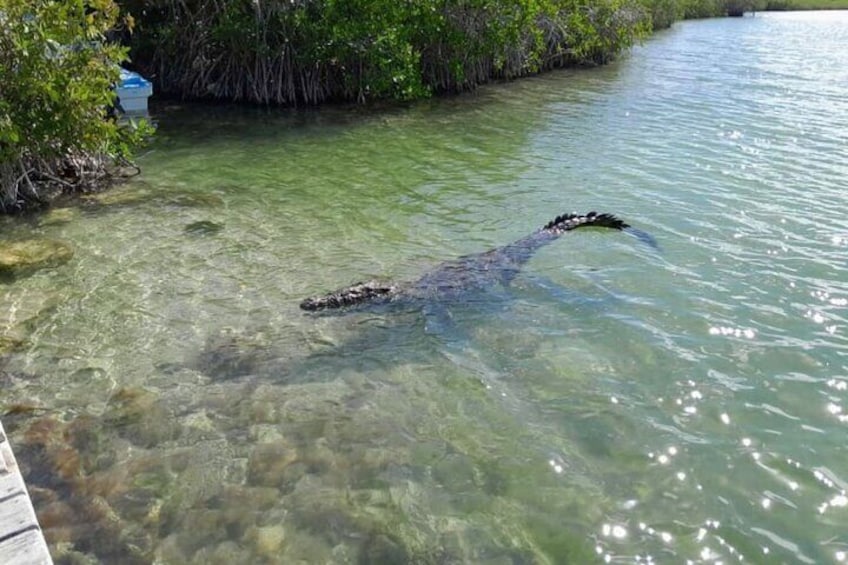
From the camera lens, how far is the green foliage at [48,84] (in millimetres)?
8828

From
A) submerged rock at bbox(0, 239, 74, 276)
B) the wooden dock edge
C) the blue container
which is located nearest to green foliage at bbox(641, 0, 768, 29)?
the blue container

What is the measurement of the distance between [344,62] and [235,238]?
9.42 metres

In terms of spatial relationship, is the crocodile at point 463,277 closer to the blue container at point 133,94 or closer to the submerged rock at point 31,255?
the submerged rock at point 31,255

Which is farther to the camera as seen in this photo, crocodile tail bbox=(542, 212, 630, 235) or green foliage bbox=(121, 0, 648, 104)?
green foliage bbox=(121, 0, 648, 104)

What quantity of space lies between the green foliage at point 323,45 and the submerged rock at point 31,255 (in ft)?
30.8

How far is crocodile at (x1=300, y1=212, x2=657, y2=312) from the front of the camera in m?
7.02

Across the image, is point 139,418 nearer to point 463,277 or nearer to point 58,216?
point 463,277

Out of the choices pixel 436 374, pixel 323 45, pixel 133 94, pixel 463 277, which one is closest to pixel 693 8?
pixel 323 45

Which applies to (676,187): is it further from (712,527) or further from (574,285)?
(712,527)

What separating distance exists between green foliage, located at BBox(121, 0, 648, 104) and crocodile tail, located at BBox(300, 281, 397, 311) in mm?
10401

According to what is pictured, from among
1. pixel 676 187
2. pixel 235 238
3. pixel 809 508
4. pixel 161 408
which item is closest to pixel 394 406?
pixel 161 408

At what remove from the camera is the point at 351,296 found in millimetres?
6992

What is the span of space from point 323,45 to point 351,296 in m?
10.8

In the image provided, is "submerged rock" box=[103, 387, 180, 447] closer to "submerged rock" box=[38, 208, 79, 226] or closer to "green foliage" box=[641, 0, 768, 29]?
"submerged rock" box=[38, 208, 79, 226]
